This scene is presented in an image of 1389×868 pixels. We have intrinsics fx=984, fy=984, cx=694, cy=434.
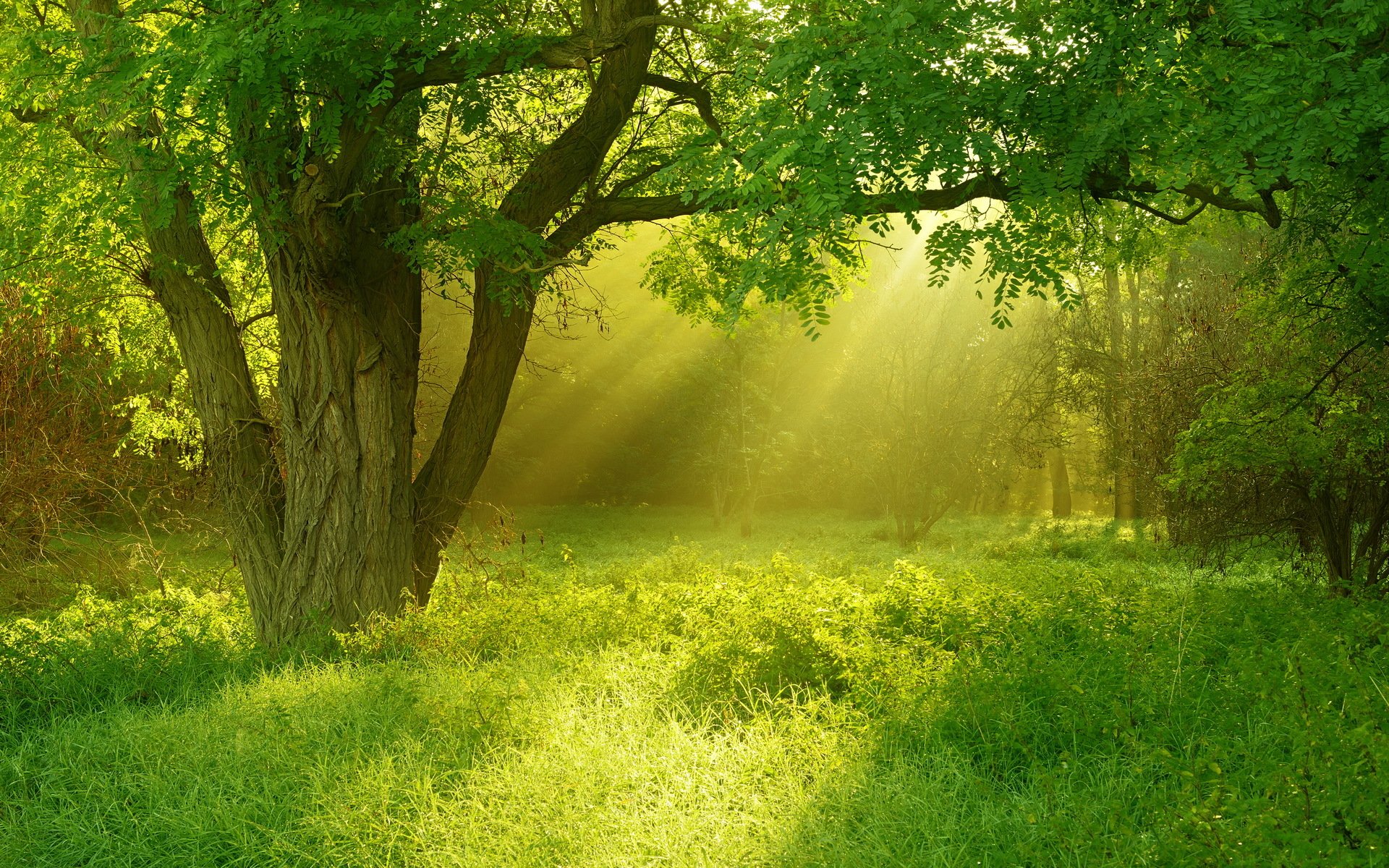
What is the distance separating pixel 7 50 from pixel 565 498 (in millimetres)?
26311

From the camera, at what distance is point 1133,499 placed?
88.0 ft

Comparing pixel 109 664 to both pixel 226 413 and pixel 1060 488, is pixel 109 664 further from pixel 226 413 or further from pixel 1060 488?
pixel 1060 488

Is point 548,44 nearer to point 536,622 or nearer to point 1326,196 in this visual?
point 536,622

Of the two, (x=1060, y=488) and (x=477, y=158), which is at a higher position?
(x=477, y=158)

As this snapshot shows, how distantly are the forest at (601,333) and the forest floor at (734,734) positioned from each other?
0.03 metres

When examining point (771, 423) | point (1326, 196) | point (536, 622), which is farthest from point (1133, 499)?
point (536, 622)

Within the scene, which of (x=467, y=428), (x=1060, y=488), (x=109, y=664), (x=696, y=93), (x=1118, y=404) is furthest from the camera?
(x=1060, y=488)

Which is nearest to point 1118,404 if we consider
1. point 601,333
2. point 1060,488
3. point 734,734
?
point 1060,488

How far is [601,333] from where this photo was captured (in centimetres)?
910

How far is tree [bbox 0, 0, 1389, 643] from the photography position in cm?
517

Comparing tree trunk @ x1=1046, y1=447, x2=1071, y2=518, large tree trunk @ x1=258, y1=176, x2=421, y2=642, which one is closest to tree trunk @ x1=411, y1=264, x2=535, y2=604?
large tree trunk @ x1=258, y1=176, x2=421, y2=642

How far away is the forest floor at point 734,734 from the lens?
396cm

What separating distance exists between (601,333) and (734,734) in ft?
15.2

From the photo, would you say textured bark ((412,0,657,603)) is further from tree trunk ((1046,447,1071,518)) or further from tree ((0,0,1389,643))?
tree trunk ((1046,447,1071,518))
